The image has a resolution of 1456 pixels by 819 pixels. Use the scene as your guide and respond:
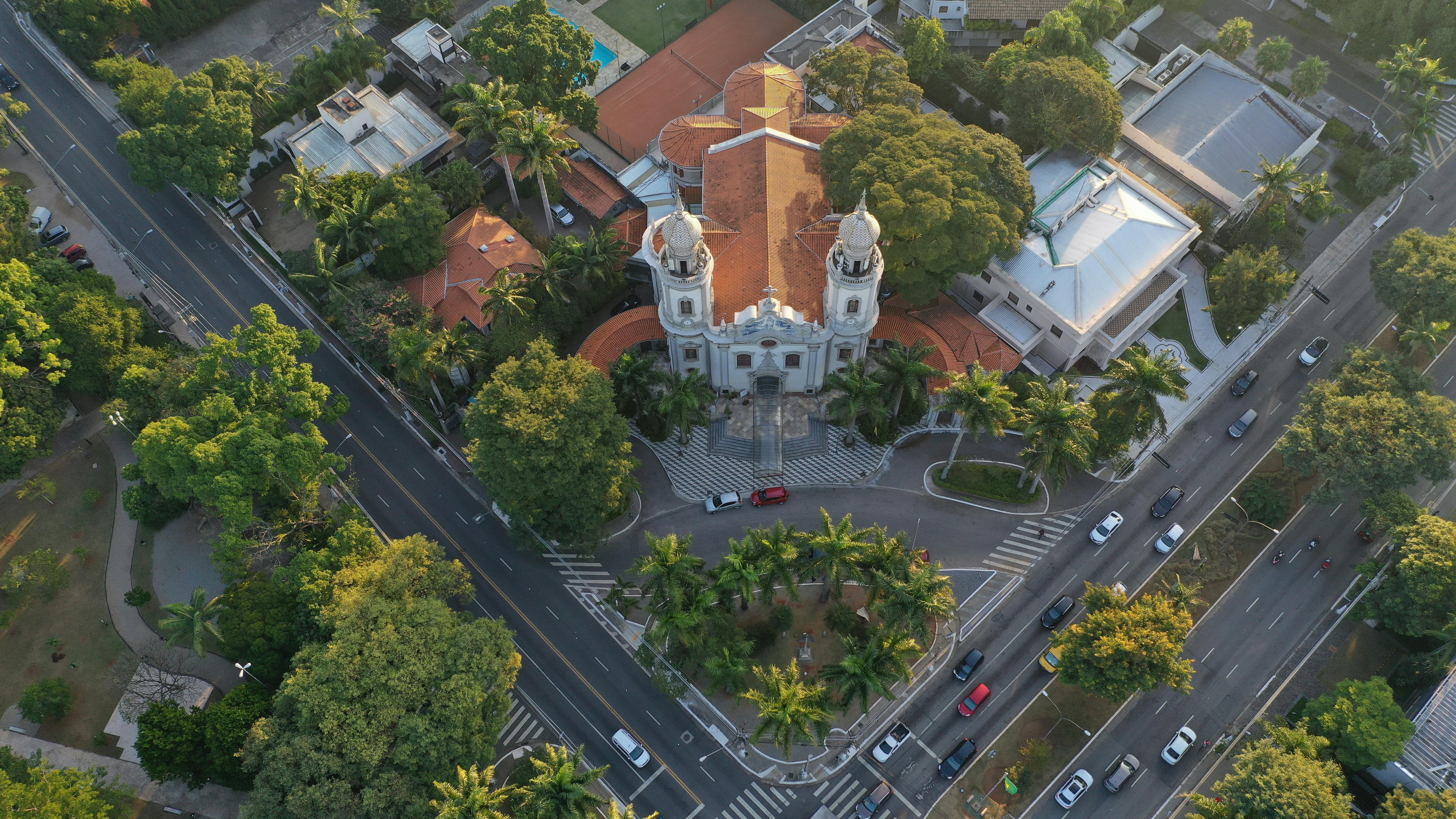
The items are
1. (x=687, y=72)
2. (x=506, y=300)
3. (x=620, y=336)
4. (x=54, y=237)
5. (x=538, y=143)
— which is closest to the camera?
(x=506, y=300)

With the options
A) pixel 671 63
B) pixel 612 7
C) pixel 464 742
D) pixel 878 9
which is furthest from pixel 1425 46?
pixel 464 742

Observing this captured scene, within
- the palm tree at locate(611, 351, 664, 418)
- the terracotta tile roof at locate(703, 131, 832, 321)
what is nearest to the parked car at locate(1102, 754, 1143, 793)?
the terracotta tile roof at locate(703, 131, 832, 321)

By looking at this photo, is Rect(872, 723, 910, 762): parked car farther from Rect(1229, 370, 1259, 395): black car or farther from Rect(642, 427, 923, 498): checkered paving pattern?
Rect(1229, 370, 1259, 395): black car

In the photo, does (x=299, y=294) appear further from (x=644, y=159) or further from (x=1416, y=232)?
(x=1416, y=232)

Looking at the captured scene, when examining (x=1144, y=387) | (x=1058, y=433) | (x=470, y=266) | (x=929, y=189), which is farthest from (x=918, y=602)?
(x=470, y=266)

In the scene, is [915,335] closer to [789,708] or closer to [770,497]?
[770,497]
